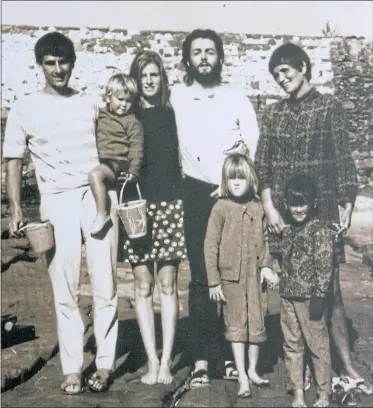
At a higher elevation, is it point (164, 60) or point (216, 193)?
point (164, 60)

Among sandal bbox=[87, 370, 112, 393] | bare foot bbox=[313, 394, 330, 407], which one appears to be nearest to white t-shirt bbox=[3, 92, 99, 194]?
sandal bbox=[87, 370, 112, 393]

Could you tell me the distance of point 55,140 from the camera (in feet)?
11.1

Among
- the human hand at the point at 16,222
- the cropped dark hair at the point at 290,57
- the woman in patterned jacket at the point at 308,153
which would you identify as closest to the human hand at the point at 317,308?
the woman in patterned jacket at the point at 308,153

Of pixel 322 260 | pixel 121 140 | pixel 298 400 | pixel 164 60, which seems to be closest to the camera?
pixel 298 400

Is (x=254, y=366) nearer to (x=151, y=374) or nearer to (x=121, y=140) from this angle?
(x=151, y=374)

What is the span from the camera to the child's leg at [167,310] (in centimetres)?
341

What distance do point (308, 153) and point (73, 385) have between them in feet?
6.12

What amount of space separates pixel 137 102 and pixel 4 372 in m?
1.73

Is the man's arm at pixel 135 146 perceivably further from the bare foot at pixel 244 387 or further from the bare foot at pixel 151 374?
the bare foot at pixel 244 387

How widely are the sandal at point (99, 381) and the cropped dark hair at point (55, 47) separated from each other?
5.88 ft

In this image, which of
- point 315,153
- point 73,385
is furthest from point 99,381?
point 315,153

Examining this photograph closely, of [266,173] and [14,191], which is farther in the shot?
[266,173]

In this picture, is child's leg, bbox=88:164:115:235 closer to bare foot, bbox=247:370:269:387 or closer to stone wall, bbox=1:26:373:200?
stone wall, bbox=1:26:373:200

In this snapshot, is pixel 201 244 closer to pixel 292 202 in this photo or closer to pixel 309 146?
pixel 292 202
